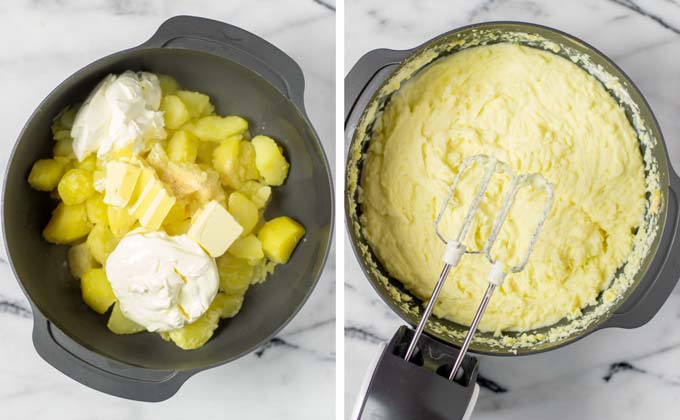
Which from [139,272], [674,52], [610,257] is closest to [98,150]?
[139,272]

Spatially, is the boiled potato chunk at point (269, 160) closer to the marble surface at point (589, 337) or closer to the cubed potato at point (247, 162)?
the cubed potato at point (247, 162)

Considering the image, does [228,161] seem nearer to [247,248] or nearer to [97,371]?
[247,248]

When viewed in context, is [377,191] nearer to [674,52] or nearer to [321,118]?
[321,118]

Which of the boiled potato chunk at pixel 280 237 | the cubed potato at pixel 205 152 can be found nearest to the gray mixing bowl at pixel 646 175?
the boiled potato chunk at pixel 280 237

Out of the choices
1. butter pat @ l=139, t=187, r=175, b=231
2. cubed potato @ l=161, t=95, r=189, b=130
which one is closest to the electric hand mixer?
butter pat @ l=139, t=187, r=175, b=231

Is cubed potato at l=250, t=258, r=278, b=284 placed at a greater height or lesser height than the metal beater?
lesser

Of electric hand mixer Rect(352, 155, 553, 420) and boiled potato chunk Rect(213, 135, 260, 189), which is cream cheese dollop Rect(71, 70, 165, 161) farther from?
electric hand mixer Rect(352, 155, 553, 420)

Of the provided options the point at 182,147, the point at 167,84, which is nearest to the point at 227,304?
the point at 182,147

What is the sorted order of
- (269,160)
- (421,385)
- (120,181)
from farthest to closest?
(269,160) < (120,181) < (421,385)
